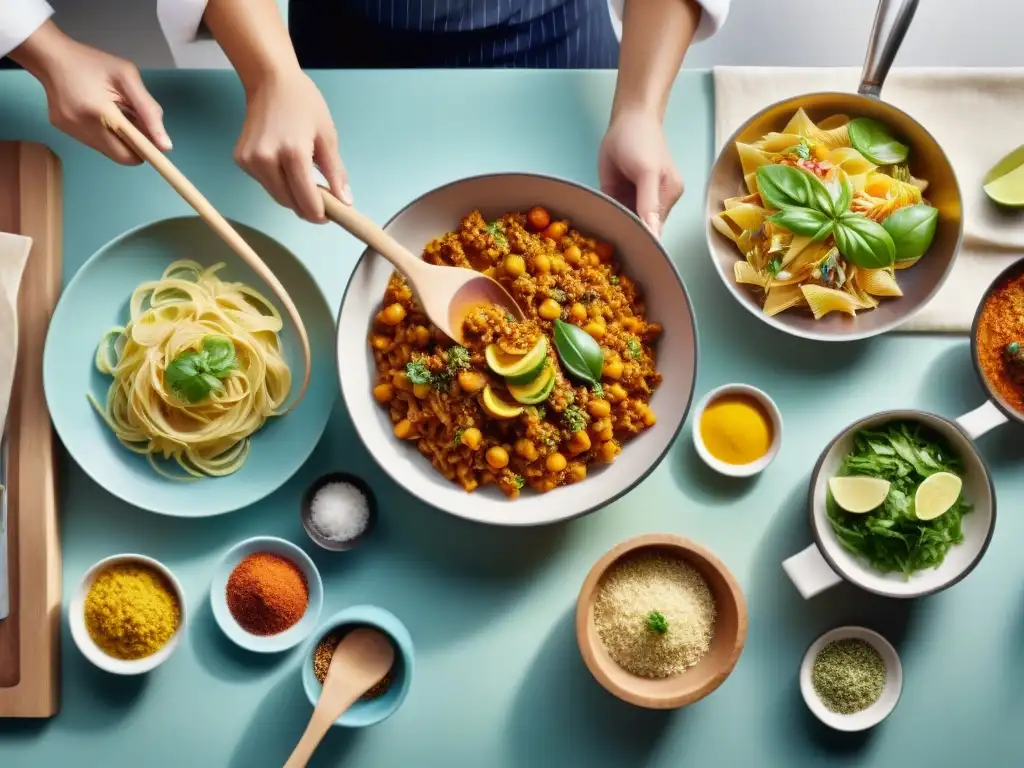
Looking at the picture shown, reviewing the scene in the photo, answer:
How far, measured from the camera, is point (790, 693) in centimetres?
199

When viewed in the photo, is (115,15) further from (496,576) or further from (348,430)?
(496,576)

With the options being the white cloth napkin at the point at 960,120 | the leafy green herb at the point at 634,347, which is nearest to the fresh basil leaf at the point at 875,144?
the white cloth napkin at the point at 960,120

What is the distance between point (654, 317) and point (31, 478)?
1.31 m

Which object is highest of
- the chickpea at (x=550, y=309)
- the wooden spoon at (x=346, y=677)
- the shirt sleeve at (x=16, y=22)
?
the shirt sleeve at (x=16, y=22)

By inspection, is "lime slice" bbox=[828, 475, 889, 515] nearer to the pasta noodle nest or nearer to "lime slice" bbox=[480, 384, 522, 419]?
"lime slice" bbox=[480, 384, 522, 419]

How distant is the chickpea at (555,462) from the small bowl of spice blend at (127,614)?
0.78 meters

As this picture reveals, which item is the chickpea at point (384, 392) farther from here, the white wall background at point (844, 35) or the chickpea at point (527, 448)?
the white wall background at point (844, 35)

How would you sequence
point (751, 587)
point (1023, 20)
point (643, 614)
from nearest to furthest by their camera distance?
point (643, 614), point (751, 587), point (1023, 20)

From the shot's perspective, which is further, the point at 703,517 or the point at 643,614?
the point at 703,517

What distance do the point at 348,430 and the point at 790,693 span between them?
3.58ft

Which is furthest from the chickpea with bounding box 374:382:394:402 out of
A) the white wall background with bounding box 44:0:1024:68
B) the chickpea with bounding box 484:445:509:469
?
the white wall background with bounding box 44:0:1024:68

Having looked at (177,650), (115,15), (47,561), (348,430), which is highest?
(115,15)

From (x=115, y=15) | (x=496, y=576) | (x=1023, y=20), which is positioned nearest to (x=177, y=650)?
(x=496, y=576)

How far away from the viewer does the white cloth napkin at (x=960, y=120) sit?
2033 millimetres
